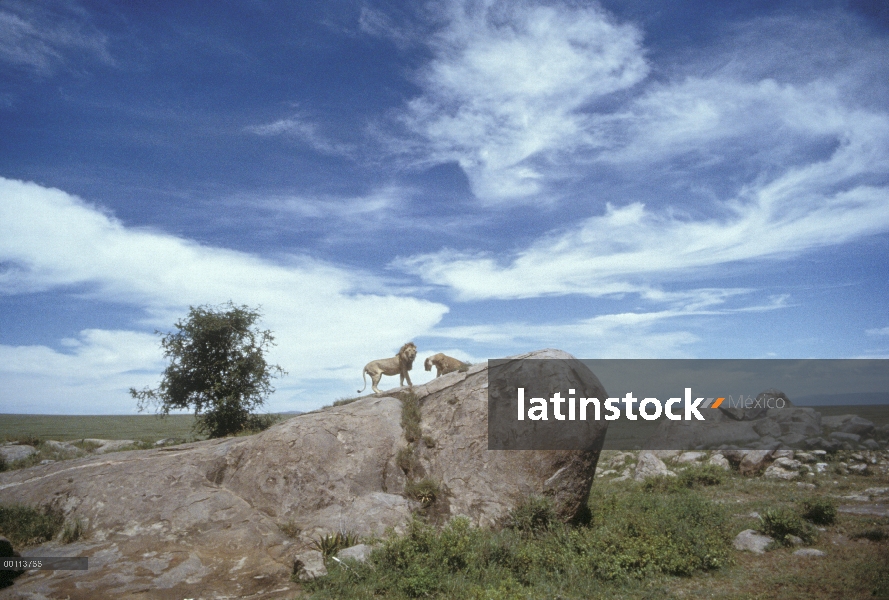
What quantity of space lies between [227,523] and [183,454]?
3.23 m

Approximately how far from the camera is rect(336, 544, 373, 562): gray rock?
10574 millimetres

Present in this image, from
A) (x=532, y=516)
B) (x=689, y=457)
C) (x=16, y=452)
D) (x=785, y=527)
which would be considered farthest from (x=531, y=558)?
(x=16, y=452)

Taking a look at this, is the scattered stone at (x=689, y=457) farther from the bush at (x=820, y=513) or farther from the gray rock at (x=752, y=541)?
the gray rock at (x=752, y=541)

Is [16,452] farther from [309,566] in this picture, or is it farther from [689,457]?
[689,457]

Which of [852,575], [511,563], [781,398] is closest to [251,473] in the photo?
[511,563]

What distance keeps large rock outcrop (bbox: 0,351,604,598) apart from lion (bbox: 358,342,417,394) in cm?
293

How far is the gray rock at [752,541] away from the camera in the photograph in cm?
1202

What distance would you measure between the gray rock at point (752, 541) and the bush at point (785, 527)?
0.21 meters

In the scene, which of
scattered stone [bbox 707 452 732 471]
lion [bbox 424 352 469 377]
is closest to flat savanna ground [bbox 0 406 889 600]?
Result: scattered stone [bbox 707 452 732 471]

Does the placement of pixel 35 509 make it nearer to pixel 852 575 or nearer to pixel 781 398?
pixel 852 575

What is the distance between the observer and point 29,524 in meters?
12.5

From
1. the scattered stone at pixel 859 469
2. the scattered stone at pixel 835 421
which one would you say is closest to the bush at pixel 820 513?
the scattered stone at pixel 859 469

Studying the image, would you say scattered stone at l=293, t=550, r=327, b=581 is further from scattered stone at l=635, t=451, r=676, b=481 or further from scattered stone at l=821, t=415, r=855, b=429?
scattered stone at l=821, t=415, r=855, b=429

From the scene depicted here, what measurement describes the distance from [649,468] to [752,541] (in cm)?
1007
